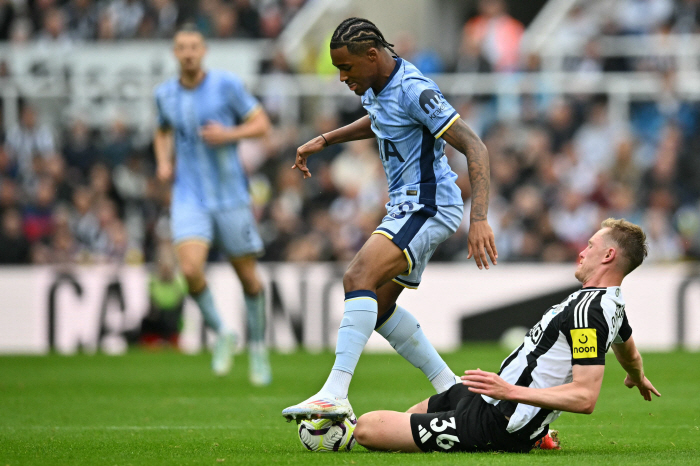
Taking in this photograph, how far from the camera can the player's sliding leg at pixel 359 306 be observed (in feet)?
16.5

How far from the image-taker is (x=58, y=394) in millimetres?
8414

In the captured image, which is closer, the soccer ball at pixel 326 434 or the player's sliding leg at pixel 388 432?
the player's sliding leg at pixel 388 432

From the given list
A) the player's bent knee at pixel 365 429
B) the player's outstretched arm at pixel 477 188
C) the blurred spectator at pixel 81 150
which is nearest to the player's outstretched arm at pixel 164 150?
the player's outstretched arm at pixel 477 188

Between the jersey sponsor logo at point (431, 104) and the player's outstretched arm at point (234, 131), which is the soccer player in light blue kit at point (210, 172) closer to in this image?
the player's outstretched arm at point (234, 131)

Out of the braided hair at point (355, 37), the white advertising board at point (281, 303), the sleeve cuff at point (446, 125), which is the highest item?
the braided hair at point (355, 37)

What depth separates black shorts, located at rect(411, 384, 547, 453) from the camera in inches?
183

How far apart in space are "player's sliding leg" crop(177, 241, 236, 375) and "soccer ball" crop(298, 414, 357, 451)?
3.91 m

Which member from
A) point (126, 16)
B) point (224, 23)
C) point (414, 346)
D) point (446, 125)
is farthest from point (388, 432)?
point (126, 16)

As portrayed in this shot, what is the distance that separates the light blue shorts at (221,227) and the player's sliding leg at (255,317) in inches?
4.5

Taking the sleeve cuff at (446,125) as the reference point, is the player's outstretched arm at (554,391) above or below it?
below

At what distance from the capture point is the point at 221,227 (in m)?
8.95

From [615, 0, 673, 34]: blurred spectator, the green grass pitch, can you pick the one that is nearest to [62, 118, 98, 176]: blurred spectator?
the green grass pitch

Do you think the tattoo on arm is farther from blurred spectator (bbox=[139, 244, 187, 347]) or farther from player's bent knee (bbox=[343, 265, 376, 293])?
blurred spectator (bbox=[139, 244, 187, 347])

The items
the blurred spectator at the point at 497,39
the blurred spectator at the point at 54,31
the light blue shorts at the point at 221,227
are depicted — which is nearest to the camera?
the light blue shorts at the point at 221,227
